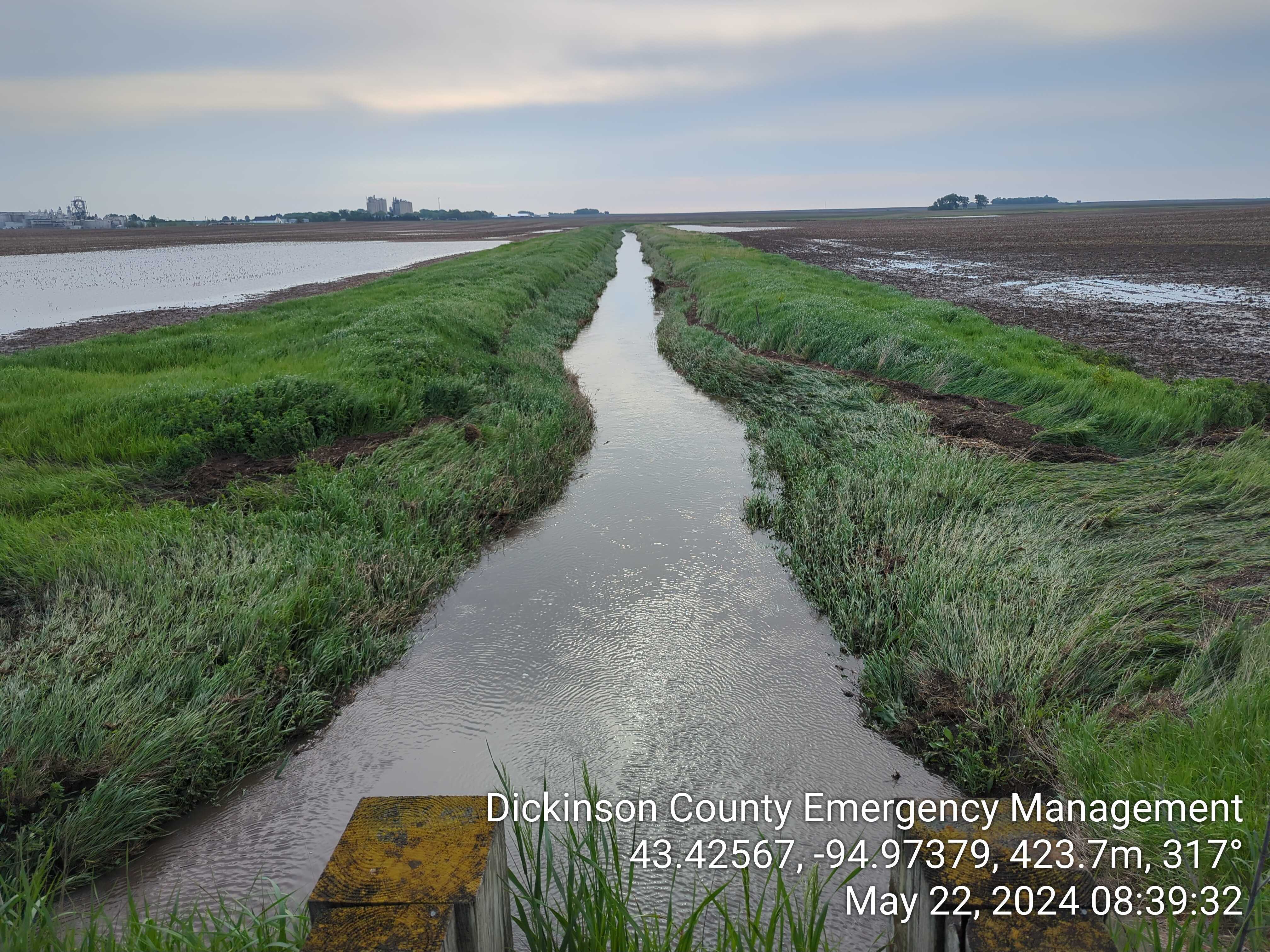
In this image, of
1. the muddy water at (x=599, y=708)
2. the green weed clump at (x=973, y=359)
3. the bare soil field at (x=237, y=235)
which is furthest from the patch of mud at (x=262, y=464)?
the bare soil field at (x=237, y=235)

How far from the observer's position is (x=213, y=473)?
7.60 meters

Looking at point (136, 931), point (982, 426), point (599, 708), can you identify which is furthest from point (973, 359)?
point (136, 931)

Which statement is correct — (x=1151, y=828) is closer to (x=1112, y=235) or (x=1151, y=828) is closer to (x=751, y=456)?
(x=751, y=456)

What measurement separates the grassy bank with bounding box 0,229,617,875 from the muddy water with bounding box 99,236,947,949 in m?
0.32

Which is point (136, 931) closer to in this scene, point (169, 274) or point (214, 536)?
point (214, 536)

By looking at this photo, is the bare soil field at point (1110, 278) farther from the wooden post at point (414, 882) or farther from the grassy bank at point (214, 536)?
the wooden post at point (414, 882)

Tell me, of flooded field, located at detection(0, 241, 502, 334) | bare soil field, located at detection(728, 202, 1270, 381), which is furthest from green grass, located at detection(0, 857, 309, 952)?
flooded field, located at detection(0, 241, 502, 334)

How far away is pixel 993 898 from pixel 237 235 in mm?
106755

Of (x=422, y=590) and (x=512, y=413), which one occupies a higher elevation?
(x=512, y=413)

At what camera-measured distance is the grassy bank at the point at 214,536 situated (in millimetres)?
3730

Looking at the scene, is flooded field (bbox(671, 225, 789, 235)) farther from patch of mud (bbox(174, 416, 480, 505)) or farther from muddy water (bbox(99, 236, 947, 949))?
muddy water (bbox(99, 236, 947, 949))

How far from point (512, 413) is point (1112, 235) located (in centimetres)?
6160

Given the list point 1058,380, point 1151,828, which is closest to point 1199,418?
point 1058,380

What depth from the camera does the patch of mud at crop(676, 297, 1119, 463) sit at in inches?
314
